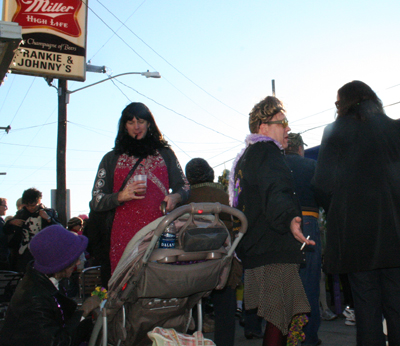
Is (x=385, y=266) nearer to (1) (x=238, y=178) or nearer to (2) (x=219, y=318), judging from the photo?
(1) (x=238, y=178)

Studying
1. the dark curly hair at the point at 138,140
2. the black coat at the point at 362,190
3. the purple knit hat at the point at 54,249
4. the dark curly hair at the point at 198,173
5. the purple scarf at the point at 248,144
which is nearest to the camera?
the black coat at the point at 362,190

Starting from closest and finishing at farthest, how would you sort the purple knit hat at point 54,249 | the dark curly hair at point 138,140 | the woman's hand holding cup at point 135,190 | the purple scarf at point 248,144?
the woman's hand holding cup at point 135,190, the purple knit hat at point 54,249, the purple scarf at point 248,144, the dark curly hair at point 138,140

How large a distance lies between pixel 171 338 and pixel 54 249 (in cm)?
109

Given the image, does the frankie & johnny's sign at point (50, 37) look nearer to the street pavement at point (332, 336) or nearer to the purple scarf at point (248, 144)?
the street pavement at point (332, 336)

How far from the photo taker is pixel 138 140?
318cm

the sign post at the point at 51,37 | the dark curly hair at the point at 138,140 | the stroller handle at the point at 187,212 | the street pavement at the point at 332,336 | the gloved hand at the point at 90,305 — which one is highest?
the sign post at the point at 51,37

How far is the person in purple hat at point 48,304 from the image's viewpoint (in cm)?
251

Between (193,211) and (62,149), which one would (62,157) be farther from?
(193,211)

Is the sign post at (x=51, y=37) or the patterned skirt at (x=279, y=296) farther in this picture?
the sign post at (x=51, y=37)

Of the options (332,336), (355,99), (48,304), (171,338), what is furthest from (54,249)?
(332,336)

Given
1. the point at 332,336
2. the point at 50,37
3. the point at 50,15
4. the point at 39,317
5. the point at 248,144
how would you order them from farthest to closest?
the point at 50,15
the point at 50,37
the point at 332,336
the point at 248,144
the point at 39,317

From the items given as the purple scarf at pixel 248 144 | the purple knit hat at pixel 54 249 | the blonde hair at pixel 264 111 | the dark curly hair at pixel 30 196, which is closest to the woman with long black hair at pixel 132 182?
the purple knit hat at pixel 54 249

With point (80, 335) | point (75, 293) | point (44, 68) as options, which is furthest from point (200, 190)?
point (44, 68)

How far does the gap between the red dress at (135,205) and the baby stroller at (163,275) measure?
430mm
